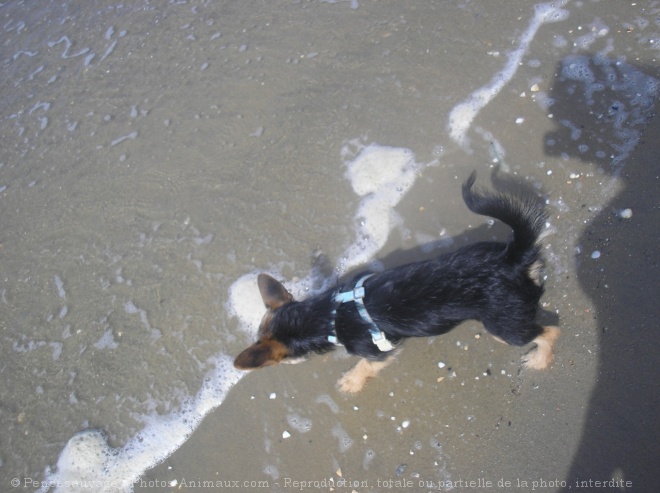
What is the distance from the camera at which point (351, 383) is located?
364cm

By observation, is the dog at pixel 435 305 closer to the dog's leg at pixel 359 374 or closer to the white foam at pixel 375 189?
the dog's leg at pixel 359 374

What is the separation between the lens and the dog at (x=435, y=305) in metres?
3.04

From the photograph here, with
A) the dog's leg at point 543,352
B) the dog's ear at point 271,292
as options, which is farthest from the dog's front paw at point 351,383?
the dog's leg at point 543,352

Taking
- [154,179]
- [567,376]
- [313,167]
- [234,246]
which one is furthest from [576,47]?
[154,179]

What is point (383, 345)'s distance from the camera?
3.29 metres

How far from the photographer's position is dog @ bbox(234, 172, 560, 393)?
9.96 ft

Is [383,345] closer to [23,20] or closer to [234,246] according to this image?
[234,246]

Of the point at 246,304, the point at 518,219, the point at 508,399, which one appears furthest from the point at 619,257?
the point at 246,304

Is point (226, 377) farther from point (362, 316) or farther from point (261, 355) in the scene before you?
point (362, 316)

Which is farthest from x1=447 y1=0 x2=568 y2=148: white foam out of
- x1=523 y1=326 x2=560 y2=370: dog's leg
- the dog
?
x1=523 y1=326 x2=560 y2=370: dog's leg

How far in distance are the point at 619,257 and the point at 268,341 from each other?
9.25 ft

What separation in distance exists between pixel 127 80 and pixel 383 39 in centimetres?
306

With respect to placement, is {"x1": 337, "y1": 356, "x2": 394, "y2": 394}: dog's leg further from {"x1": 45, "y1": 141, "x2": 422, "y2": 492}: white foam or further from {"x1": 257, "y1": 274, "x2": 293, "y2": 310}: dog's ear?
{"x1": 257, "y1": 274, "x2": 293, "y2": 310}: dog's ear

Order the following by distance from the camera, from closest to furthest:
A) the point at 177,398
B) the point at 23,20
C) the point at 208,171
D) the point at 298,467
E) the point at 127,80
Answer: the point at 298,467 < the point at 177,398 < the point at 208,171 < the point at 127,80 < the point at 23,20
